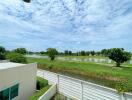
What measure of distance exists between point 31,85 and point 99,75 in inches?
485

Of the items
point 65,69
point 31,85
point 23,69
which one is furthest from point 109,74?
point 23,69

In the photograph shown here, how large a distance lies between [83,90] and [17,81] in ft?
12.6

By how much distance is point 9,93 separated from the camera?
832 centimetres

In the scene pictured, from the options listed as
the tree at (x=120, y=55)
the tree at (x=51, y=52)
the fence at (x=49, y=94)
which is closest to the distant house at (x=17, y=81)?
the fence at (x=49, y=94)

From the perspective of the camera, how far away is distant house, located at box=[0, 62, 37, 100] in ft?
25.6

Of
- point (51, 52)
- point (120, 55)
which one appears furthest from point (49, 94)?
→ point (51, 52)

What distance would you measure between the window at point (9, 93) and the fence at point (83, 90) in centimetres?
290

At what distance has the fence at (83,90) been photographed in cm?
660

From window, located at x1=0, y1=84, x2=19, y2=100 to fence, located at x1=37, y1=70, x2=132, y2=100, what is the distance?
9.53 feet

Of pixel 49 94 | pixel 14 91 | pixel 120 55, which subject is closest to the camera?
pixel 14 91

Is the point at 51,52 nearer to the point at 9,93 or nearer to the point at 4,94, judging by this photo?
the point at 9,93

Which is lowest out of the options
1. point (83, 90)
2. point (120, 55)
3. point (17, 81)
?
point (83, 90)

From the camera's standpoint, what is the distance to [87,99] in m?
8.10

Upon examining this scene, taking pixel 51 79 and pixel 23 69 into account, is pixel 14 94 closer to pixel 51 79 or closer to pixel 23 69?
pixel 23 69
